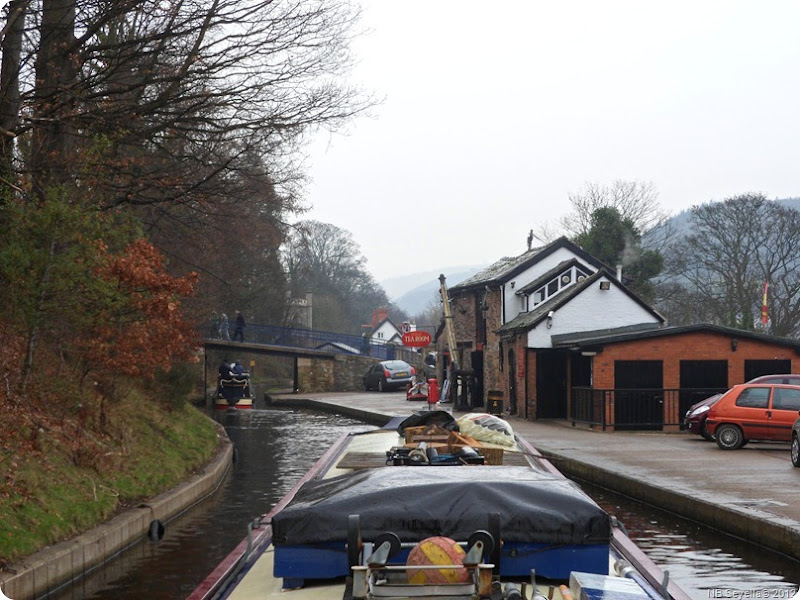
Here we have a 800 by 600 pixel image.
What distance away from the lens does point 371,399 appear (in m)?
44.9

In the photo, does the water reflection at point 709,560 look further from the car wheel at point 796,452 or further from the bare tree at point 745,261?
the bare tree at point 745,261

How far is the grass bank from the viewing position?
10633 mm

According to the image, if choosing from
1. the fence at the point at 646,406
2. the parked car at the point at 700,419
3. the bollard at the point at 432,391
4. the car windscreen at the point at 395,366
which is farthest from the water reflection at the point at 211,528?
the car windscreen at the point at 395,366

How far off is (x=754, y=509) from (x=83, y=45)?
466 inches

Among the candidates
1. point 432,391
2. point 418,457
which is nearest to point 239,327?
point 432,391

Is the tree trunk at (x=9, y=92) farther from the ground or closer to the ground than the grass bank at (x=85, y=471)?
farther from the ground

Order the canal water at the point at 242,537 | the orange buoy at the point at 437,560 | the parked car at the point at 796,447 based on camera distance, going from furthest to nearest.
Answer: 1. the parked car at the point at 796,447
2. the canal water at the point at 242,537
3. the orange buoy at the point at 437,560

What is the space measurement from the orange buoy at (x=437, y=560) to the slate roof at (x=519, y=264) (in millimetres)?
30700

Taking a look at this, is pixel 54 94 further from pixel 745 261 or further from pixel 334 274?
pixel 334 274

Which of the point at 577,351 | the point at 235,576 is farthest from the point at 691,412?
the point at 235,576

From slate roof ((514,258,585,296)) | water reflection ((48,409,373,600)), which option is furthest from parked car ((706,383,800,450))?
slate roof ((514,258,585,296))

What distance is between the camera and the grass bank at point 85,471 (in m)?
10.6

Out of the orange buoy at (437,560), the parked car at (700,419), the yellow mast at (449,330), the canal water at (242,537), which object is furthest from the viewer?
the yellow mast at (449,330)

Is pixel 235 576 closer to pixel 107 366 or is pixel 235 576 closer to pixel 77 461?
pixel 77 461
